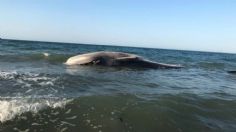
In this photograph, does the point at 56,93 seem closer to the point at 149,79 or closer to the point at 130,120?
the point at 130,120

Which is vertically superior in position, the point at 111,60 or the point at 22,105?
the point at 111,60

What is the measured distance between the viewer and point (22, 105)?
17.5ft

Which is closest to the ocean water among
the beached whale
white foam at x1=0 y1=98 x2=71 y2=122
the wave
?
white foam at x1=0 y1=98 x2=71 y2=122

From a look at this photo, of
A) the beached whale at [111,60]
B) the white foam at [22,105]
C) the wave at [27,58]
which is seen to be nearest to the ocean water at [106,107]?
the white foam at [22,105]

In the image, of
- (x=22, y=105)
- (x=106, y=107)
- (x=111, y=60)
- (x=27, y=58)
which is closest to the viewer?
(x=22, y=105)

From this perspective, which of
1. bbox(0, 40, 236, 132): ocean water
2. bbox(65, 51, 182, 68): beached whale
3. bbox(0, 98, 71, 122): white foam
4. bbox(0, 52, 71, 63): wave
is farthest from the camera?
bbox(0, 52, 71, 63): wave

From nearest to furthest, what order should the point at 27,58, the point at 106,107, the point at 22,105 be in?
1. the point at 22,105
2. the point at 106,107
3. the point at 27,58

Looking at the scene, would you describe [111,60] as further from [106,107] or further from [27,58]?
[106,107]

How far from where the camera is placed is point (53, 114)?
5180mm

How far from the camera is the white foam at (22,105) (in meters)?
5.00

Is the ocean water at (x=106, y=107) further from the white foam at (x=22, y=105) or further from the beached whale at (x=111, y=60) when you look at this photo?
the beached whale at (x=111, y=60)

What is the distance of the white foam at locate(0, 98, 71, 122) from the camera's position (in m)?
5.00

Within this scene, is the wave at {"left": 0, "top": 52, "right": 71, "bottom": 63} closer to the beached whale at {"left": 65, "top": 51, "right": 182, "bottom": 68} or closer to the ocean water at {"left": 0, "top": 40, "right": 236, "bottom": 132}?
the beached whale at {"left": 65, "top": 51, "right": 182, "bottom": 68}

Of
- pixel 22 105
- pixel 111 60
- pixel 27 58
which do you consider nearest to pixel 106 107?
pixel 22 105
